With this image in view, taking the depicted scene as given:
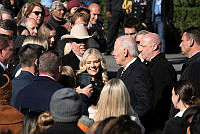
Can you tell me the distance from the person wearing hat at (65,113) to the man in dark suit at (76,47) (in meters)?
3.23

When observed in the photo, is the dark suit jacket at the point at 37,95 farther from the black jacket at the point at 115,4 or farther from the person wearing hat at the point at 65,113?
the black jacket at the point at 115,4

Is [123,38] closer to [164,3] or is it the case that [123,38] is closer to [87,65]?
[87,65]

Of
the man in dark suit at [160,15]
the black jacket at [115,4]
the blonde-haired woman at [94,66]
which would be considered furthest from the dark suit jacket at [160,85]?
the black jacket at [115,4]

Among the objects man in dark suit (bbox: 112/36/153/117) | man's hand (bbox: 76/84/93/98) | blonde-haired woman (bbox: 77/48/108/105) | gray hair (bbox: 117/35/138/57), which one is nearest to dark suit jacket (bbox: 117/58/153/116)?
man in dark suit (bbox: 112/36/153/117)

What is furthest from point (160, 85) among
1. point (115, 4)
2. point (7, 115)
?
point (115, 4)

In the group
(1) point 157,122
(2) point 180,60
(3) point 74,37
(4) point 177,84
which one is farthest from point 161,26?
(4) point 177,84

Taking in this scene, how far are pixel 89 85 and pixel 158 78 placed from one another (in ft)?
4.44

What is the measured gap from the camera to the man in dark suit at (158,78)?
6988 mm

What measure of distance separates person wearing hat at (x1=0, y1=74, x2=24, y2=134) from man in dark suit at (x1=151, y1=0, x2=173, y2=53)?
813 cm

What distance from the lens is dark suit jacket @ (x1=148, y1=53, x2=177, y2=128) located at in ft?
22.9

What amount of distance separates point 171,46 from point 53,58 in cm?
1113

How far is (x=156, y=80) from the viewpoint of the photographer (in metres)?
7.00

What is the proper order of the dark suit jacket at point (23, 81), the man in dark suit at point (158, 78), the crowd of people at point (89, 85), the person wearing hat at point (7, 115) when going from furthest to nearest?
the man in dark suit at point (158, 78), the dark suit jacket at point (23, 81), the person wearing hat at point (7, 115), the crowd of people at point (89, 85)

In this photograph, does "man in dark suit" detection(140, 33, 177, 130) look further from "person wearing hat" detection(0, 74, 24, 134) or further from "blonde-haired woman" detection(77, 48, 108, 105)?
"person wearing hat" detection(0, 74, 24, 134)
